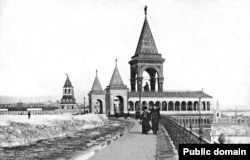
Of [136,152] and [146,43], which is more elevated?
[146,43]

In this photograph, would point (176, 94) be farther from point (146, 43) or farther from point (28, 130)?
point (28, 130)

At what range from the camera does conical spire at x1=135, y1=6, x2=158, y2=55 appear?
2655 inches

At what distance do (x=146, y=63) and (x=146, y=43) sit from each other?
4232mm

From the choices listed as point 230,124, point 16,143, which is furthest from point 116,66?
point 16,143

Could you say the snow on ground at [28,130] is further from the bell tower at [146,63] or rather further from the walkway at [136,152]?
the bell tower at [146,63]

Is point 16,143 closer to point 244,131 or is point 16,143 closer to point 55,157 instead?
point 55,157

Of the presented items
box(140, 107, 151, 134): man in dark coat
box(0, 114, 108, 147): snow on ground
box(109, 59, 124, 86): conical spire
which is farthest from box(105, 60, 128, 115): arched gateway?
box(140, 107, 151, 134): man in dark coat

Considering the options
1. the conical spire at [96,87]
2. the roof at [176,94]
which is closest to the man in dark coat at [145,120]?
the roof at [176,94]

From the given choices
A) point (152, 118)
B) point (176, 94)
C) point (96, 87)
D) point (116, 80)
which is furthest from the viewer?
point (176, 94)

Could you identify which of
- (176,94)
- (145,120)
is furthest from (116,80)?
(145,120)

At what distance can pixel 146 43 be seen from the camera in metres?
67.9

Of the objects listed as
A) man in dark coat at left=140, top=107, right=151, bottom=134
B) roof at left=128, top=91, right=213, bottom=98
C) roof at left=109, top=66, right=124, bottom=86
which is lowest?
man in dark coat at left=140, top=107, right=151, bottom=134

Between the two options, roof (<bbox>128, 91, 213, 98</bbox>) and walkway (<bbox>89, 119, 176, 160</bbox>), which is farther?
roof (<bbox>128, 91, 213, 98</bbox>)

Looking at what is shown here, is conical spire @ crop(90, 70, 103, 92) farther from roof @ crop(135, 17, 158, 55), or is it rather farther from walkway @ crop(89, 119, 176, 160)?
walkway @ crop(89, 119, 176, 160)
